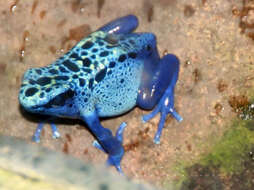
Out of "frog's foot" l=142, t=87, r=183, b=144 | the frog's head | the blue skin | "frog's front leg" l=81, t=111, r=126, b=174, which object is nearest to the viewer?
the frog's head

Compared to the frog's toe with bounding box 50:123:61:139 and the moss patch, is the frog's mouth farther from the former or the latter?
the moss patch

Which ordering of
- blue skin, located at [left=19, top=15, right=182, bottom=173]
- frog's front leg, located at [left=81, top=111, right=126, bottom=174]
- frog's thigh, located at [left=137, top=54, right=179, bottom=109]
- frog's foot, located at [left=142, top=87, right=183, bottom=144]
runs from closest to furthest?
blue skin, located at [left=19, top=15, right=182, bottom=173] < frog's front leg, located at [left=81, top=111, right=126, bottom=174] < frog's thigh, located at [left=137, top=54, right=179, bottom=109] < frog's foot, located at [left=142, top=87, right=183, bottom=144]

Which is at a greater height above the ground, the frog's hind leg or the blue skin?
the frog's hind leg

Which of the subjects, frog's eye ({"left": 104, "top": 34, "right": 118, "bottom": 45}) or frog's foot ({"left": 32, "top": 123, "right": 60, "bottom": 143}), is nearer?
frog's eye ({"left": 104, "top": 34, "right": 118, "bottom": 45})

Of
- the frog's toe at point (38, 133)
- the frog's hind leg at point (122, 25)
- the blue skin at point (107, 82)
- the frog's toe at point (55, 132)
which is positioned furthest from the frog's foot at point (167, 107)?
the frog's toe at point (38, 133)

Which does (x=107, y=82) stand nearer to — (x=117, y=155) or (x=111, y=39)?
(x=111, y=39)

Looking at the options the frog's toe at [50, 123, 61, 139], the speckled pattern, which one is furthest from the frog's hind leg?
the frog's toe at [50, 123, 61, 139]

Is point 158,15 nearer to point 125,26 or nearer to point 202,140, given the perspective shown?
point 125,26

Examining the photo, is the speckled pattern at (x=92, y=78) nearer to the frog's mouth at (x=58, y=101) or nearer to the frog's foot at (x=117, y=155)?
the frog's mouth at (x=58, y=101)
